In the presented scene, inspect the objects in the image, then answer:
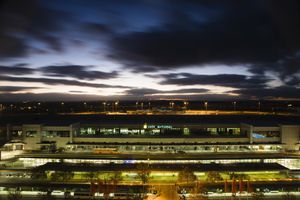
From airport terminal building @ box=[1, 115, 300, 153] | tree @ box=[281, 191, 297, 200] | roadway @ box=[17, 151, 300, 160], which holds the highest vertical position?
airport terminal building @ box=[1, 115, 300, 153]

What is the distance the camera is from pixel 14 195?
14406 millimetres

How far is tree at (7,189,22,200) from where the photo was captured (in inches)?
566

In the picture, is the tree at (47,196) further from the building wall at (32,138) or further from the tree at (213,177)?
the building wall at (32,138)

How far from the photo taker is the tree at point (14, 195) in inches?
566

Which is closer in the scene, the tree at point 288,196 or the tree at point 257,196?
the tree at point 257,196

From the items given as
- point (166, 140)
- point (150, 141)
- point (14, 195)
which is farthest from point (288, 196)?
point (14, 195)

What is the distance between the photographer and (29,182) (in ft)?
53.0

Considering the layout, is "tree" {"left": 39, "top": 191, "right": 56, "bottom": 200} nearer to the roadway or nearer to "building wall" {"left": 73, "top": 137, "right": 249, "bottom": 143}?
the roadway

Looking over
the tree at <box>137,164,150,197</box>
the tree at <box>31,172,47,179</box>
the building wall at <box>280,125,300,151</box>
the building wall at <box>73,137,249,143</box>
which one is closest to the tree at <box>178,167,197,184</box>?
the tree at <box>137,164,150,197</box>

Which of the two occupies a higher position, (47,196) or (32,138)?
(32,138)

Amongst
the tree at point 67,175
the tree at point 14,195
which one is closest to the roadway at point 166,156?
the tree at point 67,175

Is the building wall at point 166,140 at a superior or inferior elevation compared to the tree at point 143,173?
superior

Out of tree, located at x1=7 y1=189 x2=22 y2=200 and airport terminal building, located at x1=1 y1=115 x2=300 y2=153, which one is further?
airport terminal building, located at x1=1 y1=115 x2=300 y2=153

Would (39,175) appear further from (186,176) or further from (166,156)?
(186,176)
